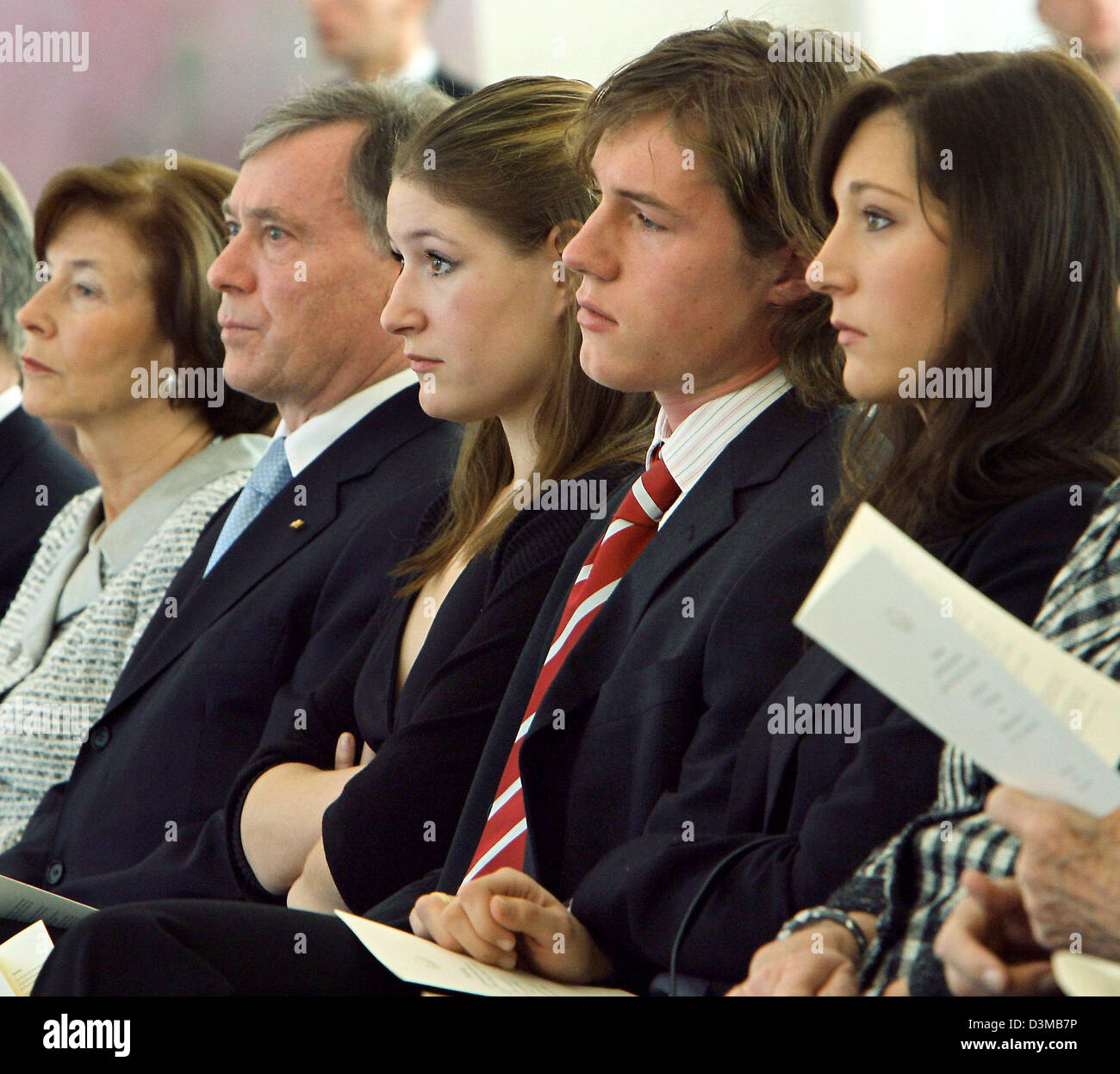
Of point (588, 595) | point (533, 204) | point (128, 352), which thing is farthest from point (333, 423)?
point (588, 595)

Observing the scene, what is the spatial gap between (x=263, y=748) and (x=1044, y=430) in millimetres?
1356

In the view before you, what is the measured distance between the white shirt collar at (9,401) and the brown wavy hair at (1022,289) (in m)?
3.01

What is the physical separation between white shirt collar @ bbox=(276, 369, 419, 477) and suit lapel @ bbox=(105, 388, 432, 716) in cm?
4

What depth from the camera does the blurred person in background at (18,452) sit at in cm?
383

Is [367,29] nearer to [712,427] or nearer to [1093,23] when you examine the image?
[1093,23]

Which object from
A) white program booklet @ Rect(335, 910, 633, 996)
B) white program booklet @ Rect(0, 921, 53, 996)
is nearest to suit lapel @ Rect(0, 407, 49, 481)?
white program booklet @ Rect(0, 921, 53, 996)

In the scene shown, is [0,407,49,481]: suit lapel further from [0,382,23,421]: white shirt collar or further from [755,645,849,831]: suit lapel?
[755,645,849,831]: suit lapel

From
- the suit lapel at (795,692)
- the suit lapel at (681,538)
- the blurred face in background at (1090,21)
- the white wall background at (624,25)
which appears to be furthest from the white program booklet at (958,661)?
the white wall background at (624,25)

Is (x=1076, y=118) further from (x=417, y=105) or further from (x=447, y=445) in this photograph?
(x=417, y=105)

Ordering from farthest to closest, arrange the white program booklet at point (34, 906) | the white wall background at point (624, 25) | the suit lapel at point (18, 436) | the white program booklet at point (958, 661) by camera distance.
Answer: the suit lapel at point (18, 436) < the white wall background at point (624, 25) < the white program booklet at point (34, 906) < the white program booklet at point (958, 661)

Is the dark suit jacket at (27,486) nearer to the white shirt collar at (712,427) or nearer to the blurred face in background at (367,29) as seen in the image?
the blurred face in background at (367,29)

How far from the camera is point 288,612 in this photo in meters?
2.73

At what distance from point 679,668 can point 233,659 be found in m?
1.18

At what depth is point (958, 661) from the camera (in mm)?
1032
